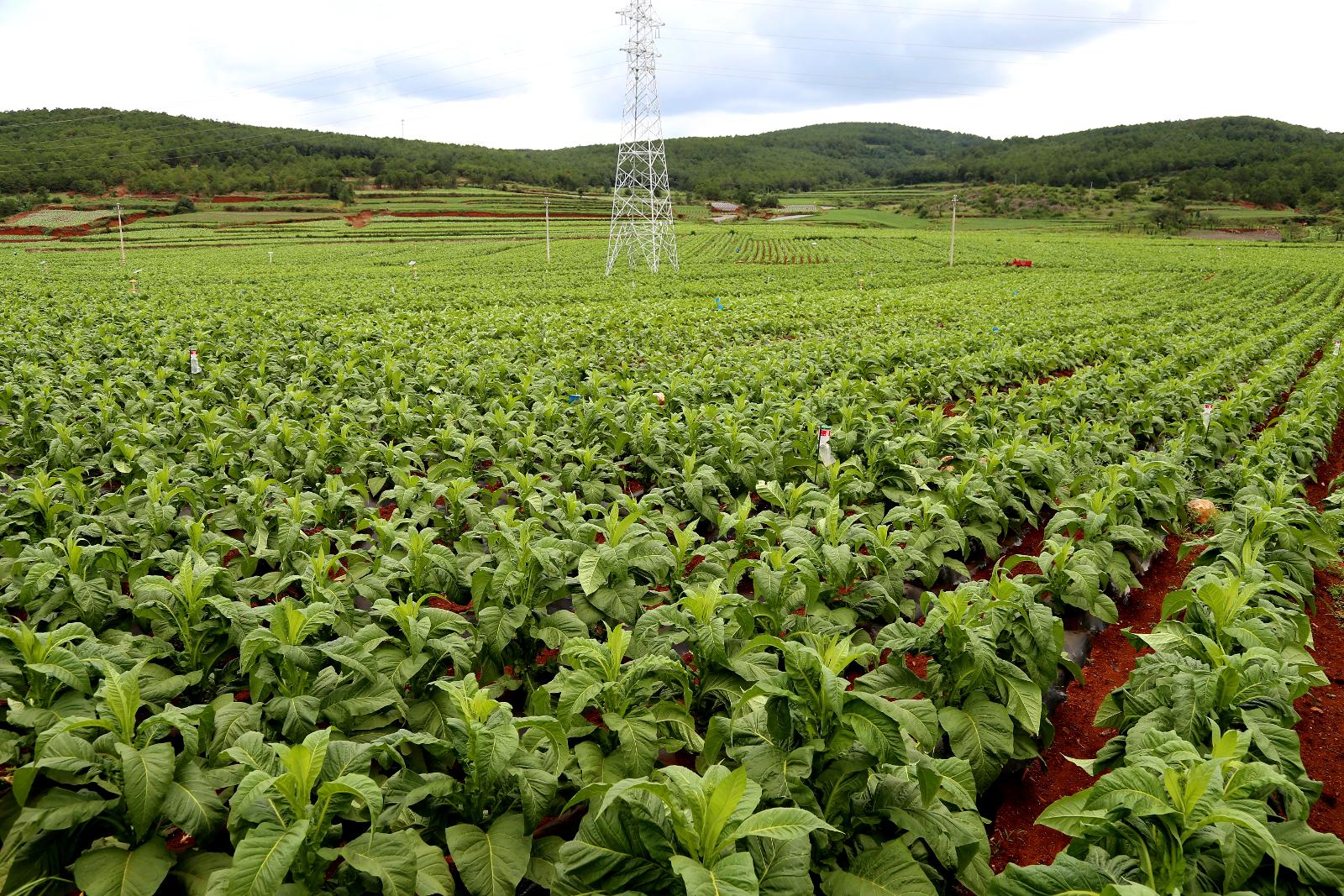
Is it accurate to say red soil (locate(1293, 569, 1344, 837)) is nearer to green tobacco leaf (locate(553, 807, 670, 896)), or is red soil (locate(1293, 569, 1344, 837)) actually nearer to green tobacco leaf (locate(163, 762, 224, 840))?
green tobacco leaf (locate(553, 807, 670, 896))

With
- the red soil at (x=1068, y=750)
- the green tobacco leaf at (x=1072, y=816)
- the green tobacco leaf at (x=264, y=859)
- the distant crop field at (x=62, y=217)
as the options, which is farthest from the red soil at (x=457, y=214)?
the green tobacco leaf at (x=1072, y=816)

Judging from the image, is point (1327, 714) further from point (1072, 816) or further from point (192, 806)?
point (192, 806)

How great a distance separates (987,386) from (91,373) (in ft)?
48.9

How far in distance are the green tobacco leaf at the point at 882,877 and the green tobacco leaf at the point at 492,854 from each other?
1.17 m

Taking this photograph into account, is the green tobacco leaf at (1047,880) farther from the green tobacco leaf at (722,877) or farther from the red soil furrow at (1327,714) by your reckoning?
the red soil furrow at (1327,714)

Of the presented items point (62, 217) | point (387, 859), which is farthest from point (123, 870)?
point (62, 217)

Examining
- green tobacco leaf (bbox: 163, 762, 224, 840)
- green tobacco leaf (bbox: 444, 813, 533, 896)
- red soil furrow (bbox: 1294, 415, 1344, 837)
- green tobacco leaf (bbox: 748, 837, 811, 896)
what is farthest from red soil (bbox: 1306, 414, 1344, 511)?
green tobacco leaf (bbox: 163, 762, 224, 840)

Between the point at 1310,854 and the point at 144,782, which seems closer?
the point at 1310,854

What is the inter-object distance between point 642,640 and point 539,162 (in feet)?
540

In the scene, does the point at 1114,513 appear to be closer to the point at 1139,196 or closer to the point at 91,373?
the point at 91,373

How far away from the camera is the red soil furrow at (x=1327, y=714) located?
387 centimetres

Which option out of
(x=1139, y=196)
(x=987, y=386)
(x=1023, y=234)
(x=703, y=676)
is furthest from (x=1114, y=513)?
(x=1139, y=196)

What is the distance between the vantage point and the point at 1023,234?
283 feet

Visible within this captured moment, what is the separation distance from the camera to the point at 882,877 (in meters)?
2.81
